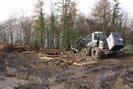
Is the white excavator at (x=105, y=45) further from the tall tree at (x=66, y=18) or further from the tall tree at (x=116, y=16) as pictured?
the tall tree at (x=116, y=16)

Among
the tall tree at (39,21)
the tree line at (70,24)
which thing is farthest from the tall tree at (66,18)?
the tall tree at (39,21)

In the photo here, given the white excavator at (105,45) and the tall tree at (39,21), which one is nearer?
the white excavator at (105,45)

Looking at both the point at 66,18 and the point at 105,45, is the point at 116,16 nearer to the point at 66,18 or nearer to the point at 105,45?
the point at 66,18

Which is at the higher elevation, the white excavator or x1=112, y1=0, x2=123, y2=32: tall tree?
x1=112, y1=0, x2=123, y2=32: tall tree

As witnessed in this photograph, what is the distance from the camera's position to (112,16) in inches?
1228

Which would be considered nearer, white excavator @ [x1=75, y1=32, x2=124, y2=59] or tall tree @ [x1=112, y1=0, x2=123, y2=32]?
white excavator @ [x1=75, y1=32, x2=124, y2=59]

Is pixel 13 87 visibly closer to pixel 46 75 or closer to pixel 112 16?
pixel 46 75

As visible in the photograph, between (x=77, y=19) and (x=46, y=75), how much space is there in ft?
97.4

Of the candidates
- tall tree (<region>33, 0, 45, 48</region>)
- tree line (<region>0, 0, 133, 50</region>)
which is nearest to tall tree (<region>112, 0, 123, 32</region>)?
tree line (<region>0, 0, 133, 50</region>)

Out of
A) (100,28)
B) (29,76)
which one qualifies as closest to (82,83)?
(29,76)

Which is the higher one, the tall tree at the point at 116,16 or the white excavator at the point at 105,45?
the tall tree at the point at 116,16

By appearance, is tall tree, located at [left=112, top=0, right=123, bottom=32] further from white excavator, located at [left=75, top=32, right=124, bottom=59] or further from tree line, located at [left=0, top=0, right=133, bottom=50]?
white excavator, located at [left=75, top=32, right=124, bottom=59]

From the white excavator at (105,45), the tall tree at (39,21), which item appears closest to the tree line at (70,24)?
the tall tree at (39,21)

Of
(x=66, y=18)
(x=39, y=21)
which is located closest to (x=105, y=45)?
(x=66, y=18)
